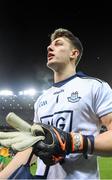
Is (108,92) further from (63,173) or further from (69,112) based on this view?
(63,173)

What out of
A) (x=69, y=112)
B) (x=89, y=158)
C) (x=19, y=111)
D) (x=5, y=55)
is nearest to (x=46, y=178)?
(x=89, y=158)

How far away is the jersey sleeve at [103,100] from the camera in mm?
2772

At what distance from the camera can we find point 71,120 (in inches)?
113

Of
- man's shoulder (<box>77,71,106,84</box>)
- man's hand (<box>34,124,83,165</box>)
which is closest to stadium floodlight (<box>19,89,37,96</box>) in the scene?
man's shoulder (<box>77,71,106,84</box>)

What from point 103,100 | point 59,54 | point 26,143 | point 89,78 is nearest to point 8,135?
point 26,143

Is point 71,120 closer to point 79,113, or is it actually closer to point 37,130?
point 79,113

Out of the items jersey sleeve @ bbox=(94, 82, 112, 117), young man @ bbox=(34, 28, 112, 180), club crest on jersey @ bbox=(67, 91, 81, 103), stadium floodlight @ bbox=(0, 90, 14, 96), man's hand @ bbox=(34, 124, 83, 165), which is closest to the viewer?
man's hand @ bbox=(34, 124, 83, 165)

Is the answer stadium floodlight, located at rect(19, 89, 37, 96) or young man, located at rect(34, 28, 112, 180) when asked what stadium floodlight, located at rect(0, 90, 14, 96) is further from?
young man, located at rect(34, 28, 112, 180)

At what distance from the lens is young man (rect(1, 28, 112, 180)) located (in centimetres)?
244

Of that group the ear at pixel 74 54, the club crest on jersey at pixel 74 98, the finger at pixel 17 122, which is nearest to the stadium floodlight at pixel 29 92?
the ear at pixel 74 54

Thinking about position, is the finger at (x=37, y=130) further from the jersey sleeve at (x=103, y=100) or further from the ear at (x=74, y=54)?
the ear at (x=74, y=54)

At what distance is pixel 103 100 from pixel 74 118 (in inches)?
10.6

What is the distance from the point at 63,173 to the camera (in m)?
2.77

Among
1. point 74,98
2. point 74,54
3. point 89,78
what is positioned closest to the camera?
point 74,98
